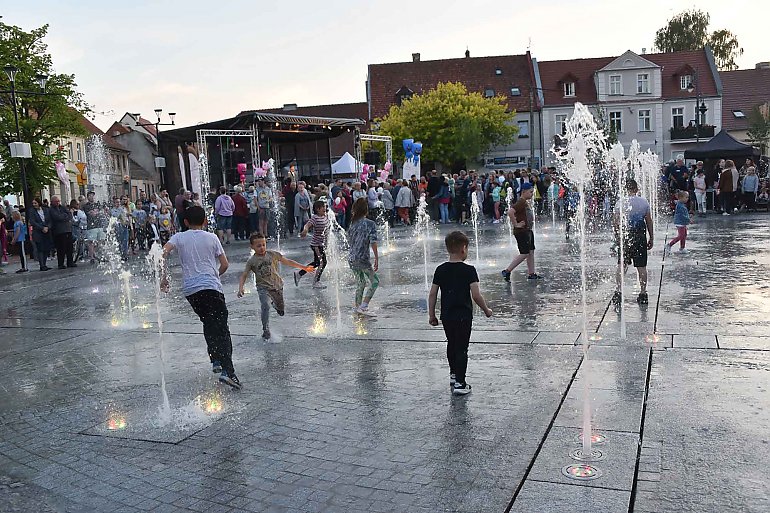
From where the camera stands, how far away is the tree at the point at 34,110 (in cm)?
4006

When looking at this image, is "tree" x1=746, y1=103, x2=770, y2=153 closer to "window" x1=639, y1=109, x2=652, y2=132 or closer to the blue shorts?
"window" x1=639, y1=109, x2=652, y2=132

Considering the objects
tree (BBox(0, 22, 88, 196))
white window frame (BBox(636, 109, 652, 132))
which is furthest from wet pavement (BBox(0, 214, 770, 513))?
white window frame (BBox(636, 109, 652, 132))

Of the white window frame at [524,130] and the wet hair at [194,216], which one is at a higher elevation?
the white window frame at [524,130]

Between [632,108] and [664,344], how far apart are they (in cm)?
5545

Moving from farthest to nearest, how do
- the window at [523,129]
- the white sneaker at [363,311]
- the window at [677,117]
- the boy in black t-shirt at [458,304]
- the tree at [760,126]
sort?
1. the window at [523,129]
2. the window at [677,117]
3. the tree at [760,126]
4. the white sneaker at [363,311]
5. the boy in black t-shirt at [458,304]

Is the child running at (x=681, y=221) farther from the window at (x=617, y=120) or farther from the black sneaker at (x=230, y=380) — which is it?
the window at (x=617, y=120)

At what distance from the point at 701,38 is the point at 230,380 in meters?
65.0

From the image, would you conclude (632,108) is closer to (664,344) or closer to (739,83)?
(739,83)

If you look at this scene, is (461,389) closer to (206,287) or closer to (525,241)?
(206,287)

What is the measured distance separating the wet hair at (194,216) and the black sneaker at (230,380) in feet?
4.53

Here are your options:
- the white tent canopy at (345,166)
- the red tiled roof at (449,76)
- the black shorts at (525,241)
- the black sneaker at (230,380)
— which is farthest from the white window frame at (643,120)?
the black sneaker at (230,380)

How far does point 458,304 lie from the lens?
581 centimetres

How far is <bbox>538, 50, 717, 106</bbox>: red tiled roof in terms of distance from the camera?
5722cm

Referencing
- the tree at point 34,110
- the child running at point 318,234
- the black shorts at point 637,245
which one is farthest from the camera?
the tree at point 34,110
